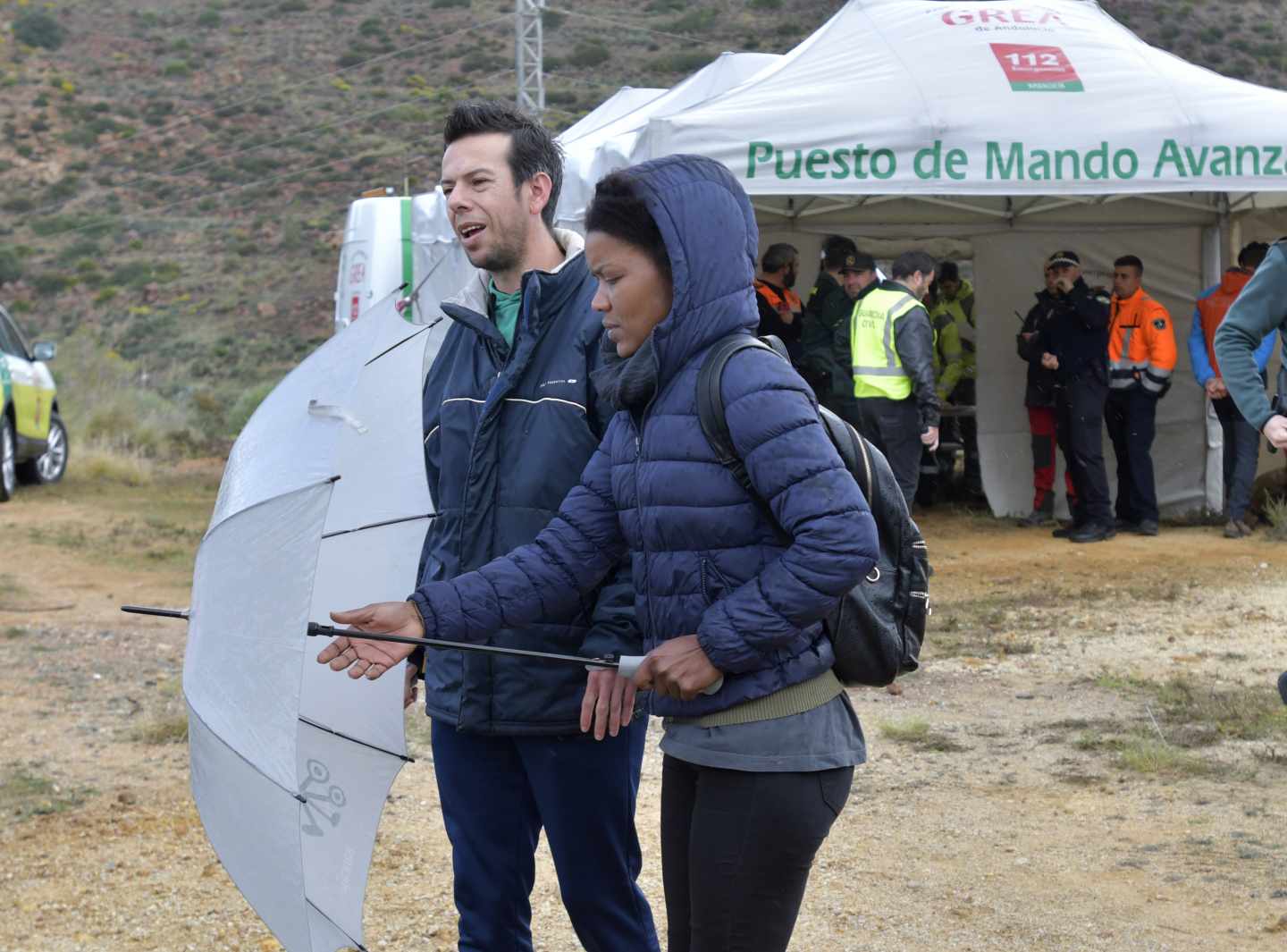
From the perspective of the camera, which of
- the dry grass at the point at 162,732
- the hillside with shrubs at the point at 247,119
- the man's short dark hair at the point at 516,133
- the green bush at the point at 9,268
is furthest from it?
the green bush at the point at 9,268

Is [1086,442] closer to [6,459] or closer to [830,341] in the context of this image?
[830,341]

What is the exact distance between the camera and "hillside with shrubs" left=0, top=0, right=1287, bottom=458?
3891 cm

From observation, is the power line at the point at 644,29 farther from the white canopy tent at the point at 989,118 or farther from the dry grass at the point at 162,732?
the dry grass at the point at 162,732

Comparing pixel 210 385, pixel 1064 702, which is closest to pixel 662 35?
pixel 210 385

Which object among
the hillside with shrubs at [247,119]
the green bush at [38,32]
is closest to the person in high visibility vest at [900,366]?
the hillside with shrubs at [247,119]

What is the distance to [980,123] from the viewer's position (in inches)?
398

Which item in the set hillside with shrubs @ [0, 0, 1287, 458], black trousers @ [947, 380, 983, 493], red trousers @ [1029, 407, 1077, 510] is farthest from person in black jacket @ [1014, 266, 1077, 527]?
hillside with shrubs @ [0, 0, 1287, 458]

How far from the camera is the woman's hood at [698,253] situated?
253 centimetres

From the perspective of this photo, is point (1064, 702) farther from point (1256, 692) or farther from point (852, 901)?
point (852, 901)

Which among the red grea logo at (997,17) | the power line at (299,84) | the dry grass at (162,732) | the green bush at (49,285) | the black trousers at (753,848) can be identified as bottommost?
the dry grass at (162,732)

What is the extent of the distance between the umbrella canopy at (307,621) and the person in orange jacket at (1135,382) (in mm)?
9229

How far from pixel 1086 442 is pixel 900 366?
2538mm

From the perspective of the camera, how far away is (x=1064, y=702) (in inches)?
287

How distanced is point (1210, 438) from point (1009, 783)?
298 inches
